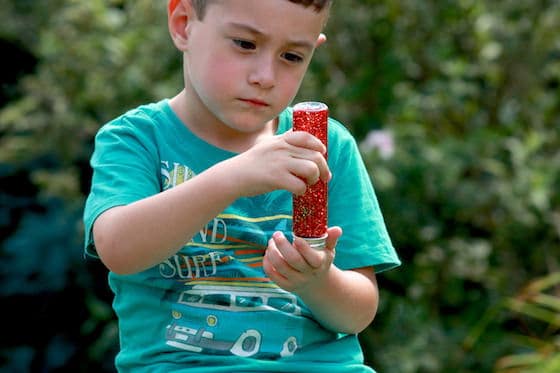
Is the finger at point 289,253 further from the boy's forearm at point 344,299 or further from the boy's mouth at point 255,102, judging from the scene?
the boy's mouth at point 255,102

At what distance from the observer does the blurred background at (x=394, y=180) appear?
4.27m

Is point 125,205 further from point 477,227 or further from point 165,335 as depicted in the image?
point 477,227

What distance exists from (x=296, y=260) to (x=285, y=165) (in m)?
0.21

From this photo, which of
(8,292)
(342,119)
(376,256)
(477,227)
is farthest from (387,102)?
(376,256)

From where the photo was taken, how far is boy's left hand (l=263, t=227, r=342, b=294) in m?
2.04

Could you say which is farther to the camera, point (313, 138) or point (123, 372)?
point (123, 372)

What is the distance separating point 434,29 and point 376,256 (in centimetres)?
231

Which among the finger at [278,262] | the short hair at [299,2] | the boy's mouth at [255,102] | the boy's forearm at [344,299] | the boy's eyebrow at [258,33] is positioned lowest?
the boy's forearm at [344,299]

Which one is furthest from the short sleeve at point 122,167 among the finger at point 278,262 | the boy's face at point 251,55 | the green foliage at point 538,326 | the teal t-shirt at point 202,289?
the green foliage at point 538,326

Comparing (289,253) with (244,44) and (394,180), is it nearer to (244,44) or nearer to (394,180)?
(244,44)

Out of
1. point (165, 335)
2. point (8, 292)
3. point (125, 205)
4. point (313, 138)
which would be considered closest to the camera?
point (313, 138)

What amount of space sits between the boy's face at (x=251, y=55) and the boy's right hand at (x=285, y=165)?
0.20 m

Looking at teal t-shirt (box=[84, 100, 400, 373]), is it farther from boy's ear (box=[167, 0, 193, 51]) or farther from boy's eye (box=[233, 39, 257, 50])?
boy's eye (box=[233, 39, 257, 50])

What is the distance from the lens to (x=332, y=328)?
2.37m
